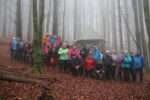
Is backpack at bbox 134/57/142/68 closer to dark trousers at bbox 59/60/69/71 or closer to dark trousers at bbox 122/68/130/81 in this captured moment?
dark trousers at bbox 122/68/130/81

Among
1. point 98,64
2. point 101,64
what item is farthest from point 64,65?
point 101,64

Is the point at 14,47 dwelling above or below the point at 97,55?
above

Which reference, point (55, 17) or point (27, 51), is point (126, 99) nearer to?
point (27, 51)

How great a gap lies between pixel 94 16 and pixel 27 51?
46959mm

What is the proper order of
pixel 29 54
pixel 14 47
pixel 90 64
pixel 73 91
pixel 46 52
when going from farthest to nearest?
1. pixel 14 47
2. pixel 29 54
3. pixel 46 52
4. pixel 90 64
5. pixel 73 91

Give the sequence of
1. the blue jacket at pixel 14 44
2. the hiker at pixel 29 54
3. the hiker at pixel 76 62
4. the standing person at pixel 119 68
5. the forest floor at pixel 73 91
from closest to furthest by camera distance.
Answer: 1. the forest floor at pixel 73 91
2. the hiker at pixel 76 62
3. the standing person at pixel 119 68
4. the hiker at pixel 29 54
5. the blue jacket at pixel 14 44

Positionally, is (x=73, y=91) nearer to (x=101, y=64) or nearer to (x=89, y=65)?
(x=89, y=65)

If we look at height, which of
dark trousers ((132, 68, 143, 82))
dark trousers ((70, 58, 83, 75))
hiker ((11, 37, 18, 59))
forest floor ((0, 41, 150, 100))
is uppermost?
hiker ((11, 37, 18, 59))

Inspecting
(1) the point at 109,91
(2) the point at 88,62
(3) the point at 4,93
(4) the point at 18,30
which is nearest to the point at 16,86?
(3) the point at 4,93

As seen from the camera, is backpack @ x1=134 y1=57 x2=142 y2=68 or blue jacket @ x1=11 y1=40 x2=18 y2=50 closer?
backpack @ x1=134 y1=57 x2=142 y2=68

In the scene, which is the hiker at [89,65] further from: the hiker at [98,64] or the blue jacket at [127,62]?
the blue jacket at [127,62]

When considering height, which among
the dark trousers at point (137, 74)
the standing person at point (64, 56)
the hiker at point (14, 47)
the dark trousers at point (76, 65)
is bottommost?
the dark trousers at point (137, 74)

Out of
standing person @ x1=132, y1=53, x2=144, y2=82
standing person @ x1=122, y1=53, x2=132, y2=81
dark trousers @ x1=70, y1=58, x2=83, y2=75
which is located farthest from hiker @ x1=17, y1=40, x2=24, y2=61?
standing person @ x1=132, y1=53, x2=144, y2=82

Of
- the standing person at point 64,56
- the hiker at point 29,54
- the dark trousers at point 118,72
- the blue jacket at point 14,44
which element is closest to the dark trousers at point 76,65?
the standing person at point 64,56
